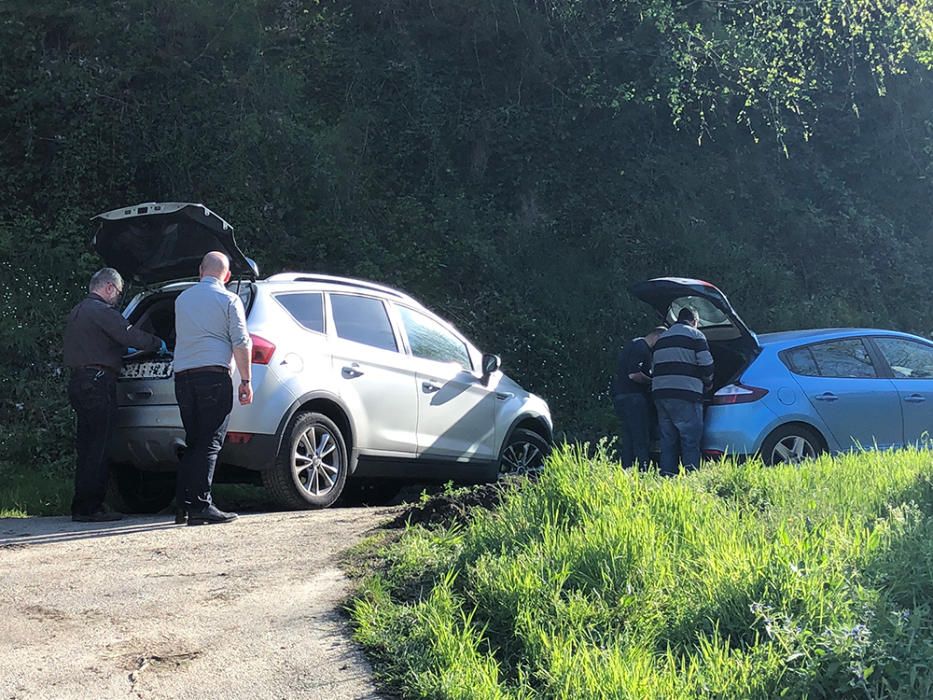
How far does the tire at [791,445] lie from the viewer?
28.9 feet

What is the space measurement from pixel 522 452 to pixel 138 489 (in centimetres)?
346

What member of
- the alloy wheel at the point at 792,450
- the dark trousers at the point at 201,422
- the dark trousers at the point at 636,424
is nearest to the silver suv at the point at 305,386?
the dark trousers at the point at 201,422

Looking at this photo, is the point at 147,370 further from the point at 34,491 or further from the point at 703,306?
the point at 703,306

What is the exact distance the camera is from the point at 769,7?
50.0ft

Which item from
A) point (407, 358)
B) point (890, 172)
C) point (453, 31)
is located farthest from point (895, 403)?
point (890, 172)

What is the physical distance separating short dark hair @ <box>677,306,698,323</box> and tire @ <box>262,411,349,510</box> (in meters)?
3.29

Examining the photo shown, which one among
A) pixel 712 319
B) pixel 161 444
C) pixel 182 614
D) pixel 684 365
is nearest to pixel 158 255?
pixel 161 444

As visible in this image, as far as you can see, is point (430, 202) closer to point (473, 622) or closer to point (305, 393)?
point (305, 393)

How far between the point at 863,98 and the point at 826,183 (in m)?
2.15

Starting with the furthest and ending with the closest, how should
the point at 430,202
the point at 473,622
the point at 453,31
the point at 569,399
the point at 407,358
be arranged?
the point at 453,31
the point at 430,202
the point at 569,399
the point at 407,358
the point at 473,622

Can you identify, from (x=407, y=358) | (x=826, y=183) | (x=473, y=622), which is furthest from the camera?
(x=826, y=183)

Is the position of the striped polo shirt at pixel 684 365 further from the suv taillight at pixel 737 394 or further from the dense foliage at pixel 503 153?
the dense foliage at pixel 503 153

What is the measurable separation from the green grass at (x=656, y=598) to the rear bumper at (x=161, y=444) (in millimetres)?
1859

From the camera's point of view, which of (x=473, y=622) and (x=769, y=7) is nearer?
(x=473, y=622)
